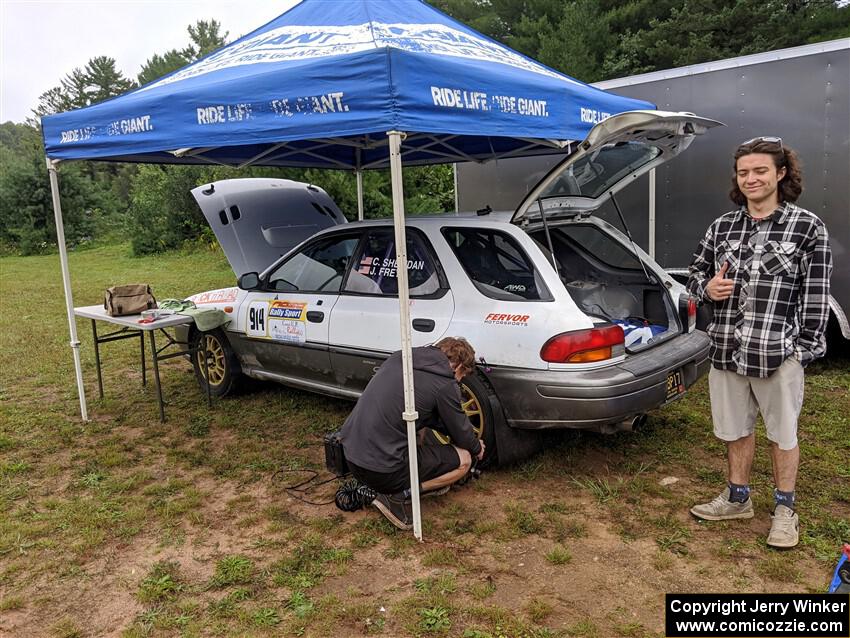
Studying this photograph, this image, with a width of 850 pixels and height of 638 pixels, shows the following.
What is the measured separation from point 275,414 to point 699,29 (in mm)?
16317

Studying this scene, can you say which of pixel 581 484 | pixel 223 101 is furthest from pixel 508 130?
pixel 581 484

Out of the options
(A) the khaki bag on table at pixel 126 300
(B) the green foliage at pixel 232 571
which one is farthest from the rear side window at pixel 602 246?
(A) the khaki bag on table at pixel 126 300

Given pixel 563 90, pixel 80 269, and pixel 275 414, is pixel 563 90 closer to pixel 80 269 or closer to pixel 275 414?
pixel 275 414

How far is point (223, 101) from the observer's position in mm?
3688

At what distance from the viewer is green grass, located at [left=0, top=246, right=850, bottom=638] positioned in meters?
2.93

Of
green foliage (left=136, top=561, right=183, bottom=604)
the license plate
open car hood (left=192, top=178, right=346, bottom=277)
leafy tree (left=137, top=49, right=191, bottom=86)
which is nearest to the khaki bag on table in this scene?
open car hood (left=192, top=178, right=346, bottom=277)

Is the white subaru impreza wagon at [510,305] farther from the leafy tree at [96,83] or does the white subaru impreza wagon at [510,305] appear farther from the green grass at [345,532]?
the leafy tree at [96,83]

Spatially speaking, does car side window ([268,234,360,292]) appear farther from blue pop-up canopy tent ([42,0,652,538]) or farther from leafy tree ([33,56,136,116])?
leafy tree ([33,56,136,116])

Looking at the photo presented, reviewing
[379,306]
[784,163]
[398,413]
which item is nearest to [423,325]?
[379,306]

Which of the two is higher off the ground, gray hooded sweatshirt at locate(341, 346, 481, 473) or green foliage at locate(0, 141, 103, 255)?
green foliage at locate(0, 141, 103, 255)

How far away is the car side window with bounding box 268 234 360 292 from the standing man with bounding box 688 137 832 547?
250 centimetres

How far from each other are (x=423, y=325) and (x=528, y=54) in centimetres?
1647

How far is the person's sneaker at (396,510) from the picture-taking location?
3.57 meters

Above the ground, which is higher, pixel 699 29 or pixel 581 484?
pixel 699 29
